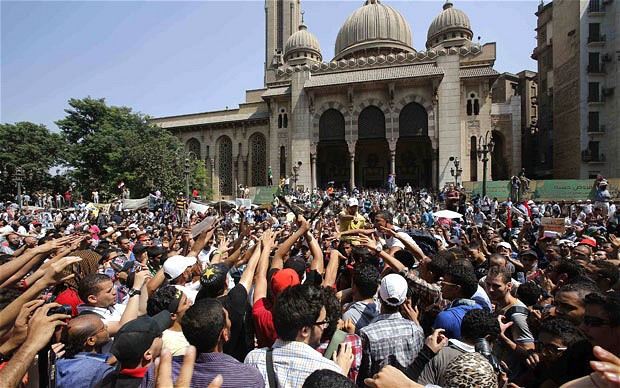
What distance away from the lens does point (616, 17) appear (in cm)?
2797

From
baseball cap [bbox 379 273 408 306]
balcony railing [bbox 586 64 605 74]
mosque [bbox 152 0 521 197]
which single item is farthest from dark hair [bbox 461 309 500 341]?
balcony railing [bbox 586 64 605 74]

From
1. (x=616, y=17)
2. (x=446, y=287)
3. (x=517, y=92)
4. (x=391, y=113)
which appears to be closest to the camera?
(x=446, y=287)

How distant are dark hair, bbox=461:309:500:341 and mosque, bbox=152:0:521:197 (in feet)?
89.3

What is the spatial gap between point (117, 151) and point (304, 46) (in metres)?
22.4

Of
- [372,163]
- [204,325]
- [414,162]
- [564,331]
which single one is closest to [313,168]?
[372,163]

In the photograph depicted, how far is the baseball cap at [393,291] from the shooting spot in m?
2.85

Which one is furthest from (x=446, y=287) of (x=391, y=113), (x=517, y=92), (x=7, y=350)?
(x=517, y=92)

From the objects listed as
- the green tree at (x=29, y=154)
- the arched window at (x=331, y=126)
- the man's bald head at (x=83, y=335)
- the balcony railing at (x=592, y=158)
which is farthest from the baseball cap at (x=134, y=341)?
the green tree at (x=29, y=154)

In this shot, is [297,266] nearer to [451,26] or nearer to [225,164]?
[225,164]

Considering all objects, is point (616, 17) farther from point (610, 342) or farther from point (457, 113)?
point (610, 342)

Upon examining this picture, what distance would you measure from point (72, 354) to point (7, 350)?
0.38 metres

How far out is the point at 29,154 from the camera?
1430 inches

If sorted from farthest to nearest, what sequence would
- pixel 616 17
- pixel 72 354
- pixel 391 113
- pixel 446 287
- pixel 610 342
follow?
pixel 391 113
pixel 616 17
pixel 446 287
pixel 72 354
pixel 610 342

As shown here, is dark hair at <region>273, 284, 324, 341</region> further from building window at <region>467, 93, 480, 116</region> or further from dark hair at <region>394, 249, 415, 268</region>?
building window at <region>467, 93, 480, 116</region>
